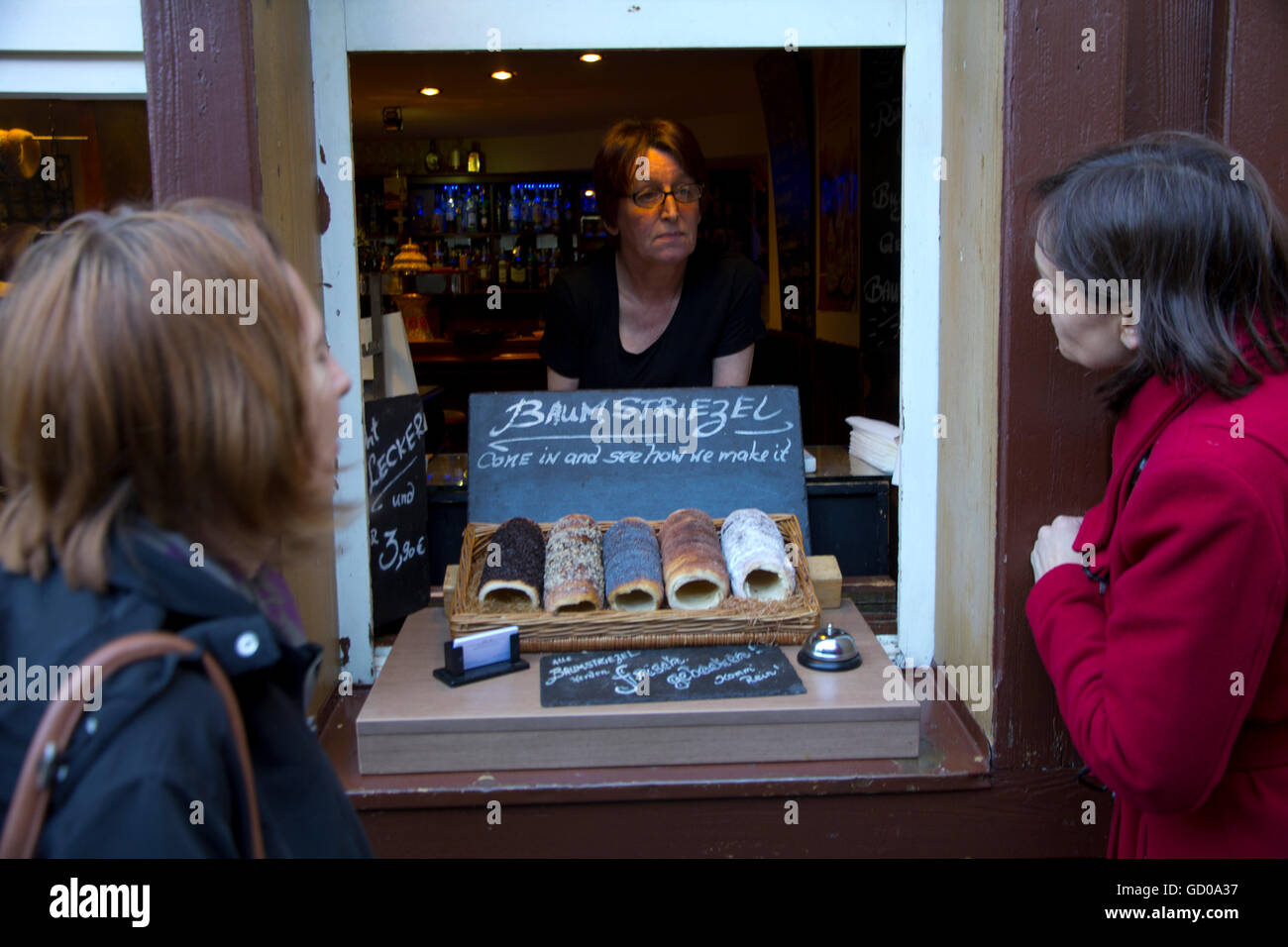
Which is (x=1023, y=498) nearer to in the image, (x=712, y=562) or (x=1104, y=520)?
(x=1104, y=520)

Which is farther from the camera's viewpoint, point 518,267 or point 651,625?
point 518,267

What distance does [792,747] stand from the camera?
180 centimetres

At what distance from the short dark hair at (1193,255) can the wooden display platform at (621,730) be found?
0.78 m

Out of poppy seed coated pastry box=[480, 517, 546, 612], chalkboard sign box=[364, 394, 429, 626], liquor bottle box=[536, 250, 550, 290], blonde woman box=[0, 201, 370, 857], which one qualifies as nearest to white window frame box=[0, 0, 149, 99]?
chalkboard sign box=[364, 394, 429, 626]

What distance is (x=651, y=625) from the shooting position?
192 centimetres

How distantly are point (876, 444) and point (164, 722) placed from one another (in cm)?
196

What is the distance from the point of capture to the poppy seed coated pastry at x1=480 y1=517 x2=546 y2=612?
194 centimetres

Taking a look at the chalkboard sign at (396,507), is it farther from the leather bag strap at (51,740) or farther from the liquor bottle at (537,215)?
the liquor bottle at (537,215)

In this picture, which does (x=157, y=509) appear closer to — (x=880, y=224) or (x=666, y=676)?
(x=666, y=676)

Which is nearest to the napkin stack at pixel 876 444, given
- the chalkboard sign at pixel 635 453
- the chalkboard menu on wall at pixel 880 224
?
the chalkboard sign at pixel 635 453

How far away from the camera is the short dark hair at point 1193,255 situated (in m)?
1.23

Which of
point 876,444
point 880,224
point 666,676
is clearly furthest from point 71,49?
point 880,224
